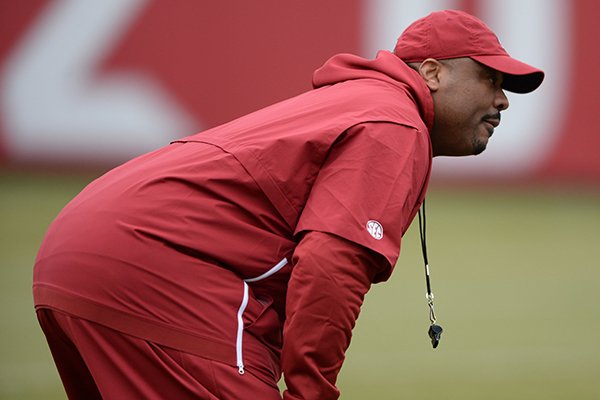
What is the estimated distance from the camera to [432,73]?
304 centimetres

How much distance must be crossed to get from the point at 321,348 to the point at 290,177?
15.5 inches

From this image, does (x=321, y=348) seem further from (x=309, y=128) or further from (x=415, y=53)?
(x=415, y=53)

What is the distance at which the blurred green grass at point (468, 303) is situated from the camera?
5.29 metres

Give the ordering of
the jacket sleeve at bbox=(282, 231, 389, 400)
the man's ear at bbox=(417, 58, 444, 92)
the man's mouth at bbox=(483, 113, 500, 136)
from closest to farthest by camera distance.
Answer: the jacket sleeve at bbox=(282, 231, 389, 400) < the man's ear at bbox=(417, 58, 444, 92) < the man's mouth at bbox=(483, 113, 500, 136)

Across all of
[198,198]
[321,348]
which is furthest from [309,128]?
[321,348]

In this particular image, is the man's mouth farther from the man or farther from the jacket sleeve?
the jacket sleeve

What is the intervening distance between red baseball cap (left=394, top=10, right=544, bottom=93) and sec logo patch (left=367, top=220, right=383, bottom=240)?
2.11 ft

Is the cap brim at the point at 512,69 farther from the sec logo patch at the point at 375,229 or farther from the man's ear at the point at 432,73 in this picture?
the sec logo patch at the point at 375,229

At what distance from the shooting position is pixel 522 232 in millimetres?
8656

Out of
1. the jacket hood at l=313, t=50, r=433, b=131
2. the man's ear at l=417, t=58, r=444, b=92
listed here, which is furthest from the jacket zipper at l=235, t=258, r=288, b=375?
the man's ear at l=417, t=58, r=444, b=92

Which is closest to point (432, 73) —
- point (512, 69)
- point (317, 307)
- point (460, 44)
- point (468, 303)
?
point (460, 44)

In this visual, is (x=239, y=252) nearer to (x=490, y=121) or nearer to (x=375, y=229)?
(x=375, y=229)

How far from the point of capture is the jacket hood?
2.92 m

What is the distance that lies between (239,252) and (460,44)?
2.74ft
